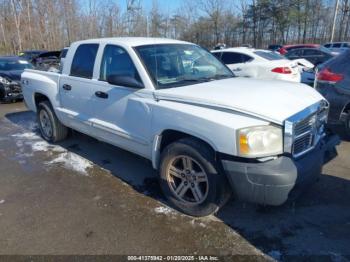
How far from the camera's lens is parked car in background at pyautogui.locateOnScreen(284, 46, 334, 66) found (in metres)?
15.7

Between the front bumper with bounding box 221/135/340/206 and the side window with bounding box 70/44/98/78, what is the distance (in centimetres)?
254

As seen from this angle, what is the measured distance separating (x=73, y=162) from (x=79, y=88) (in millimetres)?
1202

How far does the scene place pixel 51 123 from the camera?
18.8 feet

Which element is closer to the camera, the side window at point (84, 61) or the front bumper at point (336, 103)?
the side window at point (84, 61)

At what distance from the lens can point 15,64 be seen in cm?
1156

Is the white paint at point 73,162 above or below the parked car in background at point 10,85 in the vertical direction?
below

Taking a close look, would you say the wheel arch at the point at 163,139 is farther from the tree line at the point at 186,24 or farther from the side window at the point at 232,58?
the tree line at the point at 186,24

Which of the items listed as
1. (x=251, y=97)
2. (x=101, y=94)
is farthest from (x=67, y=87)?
(x=251, y=97)

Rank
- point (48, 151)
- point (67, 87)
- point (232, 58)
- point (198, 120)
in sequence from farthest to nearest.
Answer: point (232, 58)
point (48, 151)
point (67, 87)
point (198, 120)

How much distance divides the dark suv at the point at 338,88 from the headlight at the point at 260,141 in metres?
2.94

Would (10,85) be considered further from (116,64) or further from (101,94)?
(116,64)

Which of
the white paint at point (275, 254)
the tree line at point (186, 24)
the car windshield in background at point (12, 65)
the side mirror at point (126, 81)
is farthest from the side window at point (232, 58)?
the tree line at point (186, 24)

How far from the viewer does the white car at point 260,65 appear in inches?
353

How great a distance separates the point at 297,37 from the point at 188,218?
41224mm
